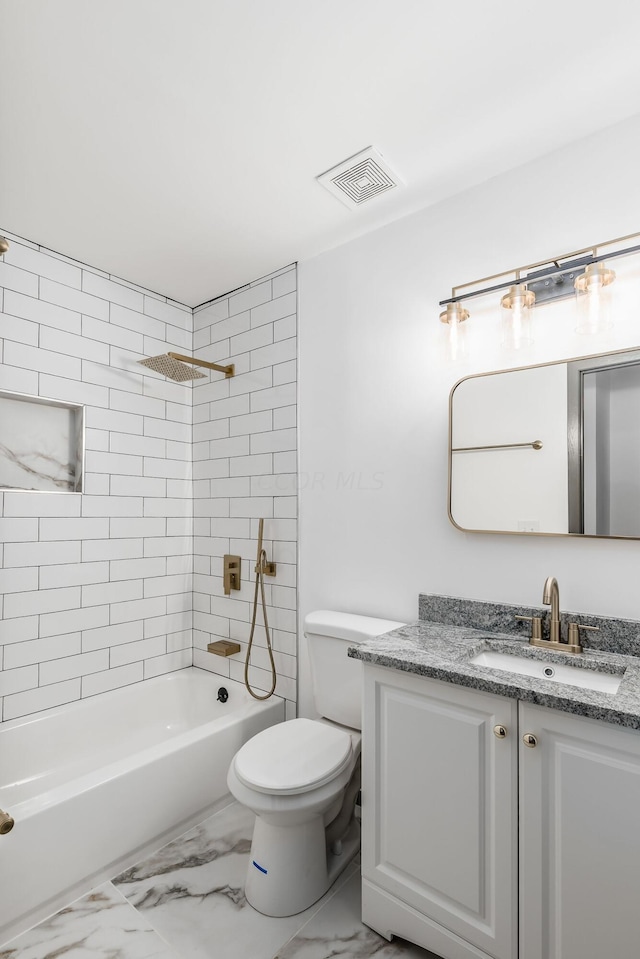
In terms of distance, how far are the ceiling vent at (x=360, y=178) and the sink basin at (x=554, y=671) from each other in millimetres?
1687

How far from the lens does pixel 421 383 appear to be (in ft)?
6.60

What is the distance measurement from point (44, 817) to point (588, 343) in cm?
231

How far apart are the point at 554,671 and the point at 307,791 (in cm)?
84

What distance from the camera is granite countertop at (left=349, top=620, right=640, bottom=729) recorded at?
113cm

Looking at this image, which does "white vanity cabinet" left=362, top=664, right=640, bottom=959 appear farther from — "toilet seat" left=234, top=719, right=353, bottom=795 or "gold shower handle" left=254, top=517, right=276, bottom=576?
"gold shower handle" left=254, top=517, right=276, bottom=576

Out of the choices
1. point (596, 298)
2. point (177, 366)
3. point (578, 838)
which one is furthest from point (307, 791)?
point (177, 366)

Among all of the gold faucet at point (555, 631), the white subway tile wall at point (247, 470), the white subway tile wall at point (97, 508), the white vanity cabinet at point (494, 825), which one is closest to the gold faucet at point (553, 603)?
the gold faucet at point (555, 631)

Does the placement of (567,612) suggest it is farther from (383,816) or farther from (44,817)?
(44,817)

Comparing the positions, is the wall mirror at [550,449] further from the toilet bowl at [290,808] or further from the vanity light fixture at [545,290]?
the toilet bowl at [290,808]

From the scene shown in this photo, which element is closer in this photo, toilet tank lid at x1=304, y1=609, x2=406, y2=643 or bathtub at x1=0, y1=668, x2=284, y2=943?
bathtub at x1=0, y1=668, x2=284, y2=943

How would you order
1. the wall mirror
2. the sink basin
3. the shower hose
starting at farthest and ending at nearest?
the shower hose → the wall mirror → the sink basin

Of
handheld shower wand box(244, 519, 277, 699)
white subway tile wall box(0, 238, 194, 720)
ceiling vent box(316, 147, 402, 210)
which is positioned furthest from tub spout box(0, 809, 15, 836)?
ceiling vent box(316, 147, 402, 210)

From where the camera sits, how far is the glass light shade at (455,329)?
1857mm

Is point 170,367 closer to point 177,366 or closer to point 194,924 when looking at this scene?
point 177,366
